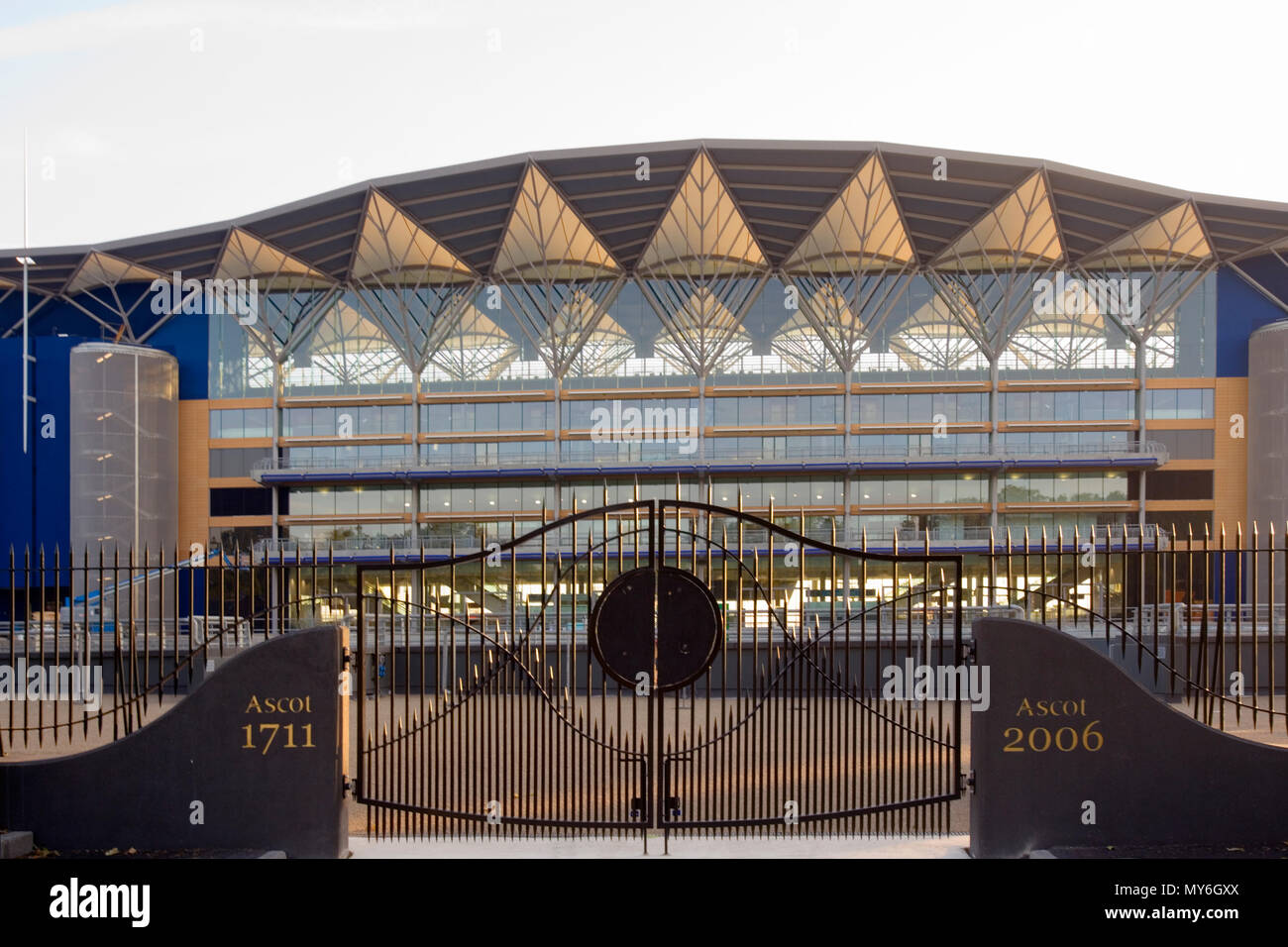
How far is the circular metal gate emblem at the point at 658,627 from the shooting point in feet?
28.6

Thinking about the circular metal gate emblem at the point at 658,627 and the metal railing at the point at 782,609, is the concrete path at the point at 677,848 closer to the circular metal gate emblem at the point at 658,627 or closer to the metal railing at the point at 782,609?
the circular metal gate emblem at the point at 658,627

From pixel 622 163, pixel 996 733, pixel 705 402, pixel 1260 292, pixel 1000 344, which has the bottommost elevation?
pixel 996 733

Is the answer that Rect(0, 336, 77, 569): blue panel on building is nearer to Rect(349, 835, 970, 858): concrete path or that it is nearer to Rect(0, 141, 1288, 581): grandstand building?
Rect(0, 141, 1288, 581): grandstand building

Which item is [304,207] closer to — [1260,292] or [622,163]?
[622,163]

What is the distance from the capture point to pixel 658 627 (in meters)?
8.79

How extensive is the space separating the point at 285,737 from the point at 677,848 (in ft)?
13.8

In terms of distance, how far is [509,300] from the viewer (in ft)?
152

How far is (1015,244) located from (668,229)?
1770 cm

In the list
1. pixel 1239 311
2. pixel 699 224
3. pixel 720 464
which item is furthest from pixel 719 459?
pixel 1239 311

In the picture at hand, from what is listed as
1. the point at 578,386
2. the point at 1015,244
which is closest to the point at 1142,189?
the point at 1015,244

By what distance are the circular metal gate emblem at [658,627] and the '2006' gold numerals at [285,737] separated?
301 cm

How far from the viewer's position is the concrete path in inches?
334

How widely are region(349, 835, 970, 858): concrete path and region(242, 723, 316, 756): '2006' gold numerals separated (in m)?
1.31

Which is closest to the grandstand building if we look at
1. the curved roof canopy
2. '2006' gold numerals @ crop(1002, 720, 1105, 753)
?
the curved roof canopy
